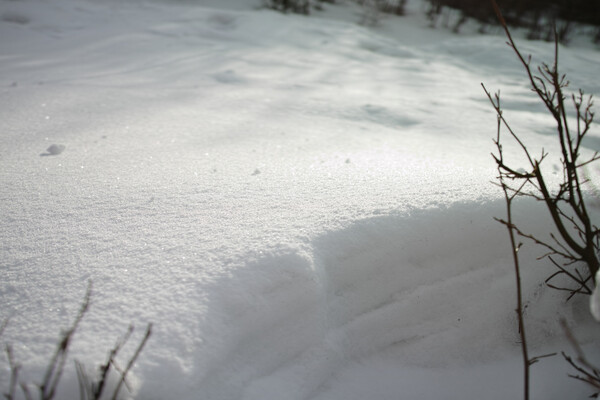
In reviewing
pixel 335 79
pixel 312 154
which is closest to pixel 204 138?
pixel 312 154

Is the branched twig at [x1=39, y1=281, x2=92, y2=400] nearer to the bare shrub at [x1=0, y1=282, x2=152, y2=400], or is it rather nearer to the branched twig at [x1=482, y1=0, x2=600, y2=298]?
the bare shrub at [x1=0, y1=282, x2=152, y2=400]

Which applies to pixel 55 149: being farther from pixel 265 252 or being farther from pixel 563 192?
pixel 563 192

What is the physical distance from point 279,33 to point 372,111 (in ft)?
7.62

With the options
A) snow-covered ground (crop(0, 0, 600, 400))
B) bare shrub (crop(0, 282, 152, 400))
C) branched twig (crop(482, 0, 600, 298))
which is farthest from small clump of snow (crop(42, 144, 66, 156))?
branched twig (crop(482, 0, 600, 298))

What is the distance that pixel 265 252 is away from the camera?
36.8 inches

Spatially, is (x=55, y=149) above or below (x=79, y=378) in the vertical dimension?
above

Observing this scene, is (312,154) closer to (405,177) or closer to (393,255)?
(405,177)

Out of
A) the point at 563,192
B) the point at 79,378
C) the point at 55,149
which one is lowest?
the point at 79,378

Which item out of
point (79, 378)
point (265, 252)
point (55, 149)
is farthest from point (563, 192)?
point (55, 149)

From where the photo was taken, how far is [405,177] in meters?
1.26

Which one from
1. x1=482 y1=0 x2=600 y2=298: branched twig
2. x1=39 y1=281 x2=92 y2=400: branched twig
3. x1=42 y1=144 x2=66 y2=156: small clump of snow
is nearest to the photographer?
x1=39 y1=281 x2=92 y2=400: branched twig

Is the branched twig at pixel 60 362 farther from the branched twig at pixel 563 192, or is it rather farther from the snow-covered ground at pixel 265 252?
the branched twig at pixel 563 192

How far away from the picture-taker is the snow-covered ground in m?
0.81

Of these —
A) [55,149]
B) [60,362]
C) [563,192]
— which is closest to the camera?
[60,362]
